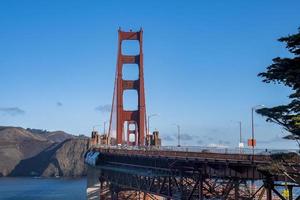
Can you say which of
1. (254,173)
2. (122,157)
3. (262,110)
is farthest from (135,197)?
(262,110)

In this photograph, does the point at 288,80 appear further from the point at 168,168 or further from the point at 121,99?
the point at 121,99

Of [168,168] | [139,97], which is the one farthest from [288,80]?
[139,97]

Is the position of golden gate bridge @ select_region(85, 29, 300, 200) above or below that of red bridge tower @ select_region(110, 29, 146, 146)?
below

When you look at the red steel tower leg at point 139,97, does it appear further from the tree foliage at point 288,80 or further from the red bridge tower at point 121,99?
the tree foliage at point 288,80

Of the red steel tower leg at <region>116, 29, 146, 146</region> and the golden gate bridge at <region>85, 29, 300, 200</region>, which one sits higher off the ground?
the red steel tower leg at <region>116, 29, 146, 146</region>

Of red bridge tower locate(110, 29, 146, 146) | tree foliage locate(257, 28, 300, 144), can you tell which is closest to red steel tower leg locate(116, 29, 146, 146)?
red bridge tower locate(110, 29, 146, 146)

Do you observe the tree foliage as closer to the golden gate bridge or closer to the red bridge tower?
the golden gate bridge

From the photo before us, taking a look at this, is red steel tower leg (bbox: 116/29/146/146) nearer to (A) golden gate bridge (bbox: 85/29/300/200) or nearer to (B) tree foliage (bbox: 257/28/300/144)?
(A) golden gate bridge (bbox: 85/29/300/200)

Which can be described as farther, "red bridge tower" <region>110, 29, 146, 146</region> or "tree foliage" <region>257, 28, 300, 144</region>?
"red bridge tower" <region>110, 29, 146, 146</region>

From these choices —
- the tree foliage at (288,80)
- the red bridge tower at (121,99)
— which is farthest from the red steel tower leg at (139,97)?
the tree foliage at (288,80)

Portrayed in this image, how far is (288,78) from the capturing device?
105 ft

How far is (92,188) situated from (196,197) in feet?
162

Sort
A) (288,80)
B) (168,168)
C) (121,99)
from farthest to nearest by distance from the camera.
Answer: (121,99) < (168,168) < (288,80)

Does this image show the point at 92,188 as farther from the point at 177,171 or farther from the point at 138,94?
the point at 177,171
